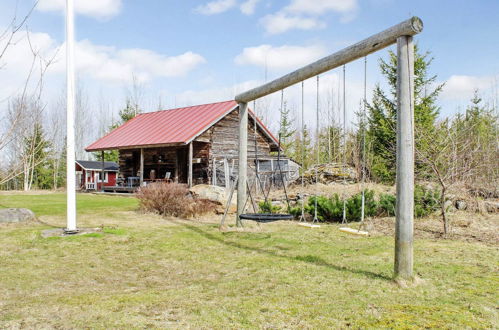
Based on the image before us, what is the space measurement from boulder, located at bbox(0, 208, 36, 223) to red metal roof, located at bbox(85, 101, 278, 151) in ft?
32.1

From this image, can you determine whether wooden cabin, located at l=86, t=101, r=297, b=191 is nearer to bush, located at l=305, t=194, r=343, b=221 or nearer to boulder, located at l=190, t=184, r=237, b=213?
boulder, located at l=190, t=184, r=237, b=213

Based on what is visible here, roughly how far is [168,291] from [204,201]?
27.9 ft

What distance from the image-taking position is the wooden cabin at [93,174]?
113 ft

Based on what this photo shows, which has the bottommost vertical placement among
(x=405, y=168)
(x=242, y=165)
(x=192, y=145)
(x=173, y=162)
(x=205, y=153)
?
(x=405, y=168)

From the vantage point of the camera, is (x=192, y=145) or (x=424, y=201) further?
(x=192, y=145)

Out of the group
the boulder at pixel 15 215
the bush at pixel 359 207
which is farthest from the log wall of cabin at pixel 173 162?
the bush at pixel 359 207

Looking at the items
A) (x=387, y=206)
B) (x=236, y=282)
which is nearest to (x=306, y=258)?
(x=236, y=282)

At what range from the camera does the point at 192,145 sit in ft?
71.9

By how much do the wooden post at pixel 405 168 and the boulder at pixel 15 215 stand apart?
937cm

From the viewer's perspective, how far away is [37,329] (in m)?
3.58

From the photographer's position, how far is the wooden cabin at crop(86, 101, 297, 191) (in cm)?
2152

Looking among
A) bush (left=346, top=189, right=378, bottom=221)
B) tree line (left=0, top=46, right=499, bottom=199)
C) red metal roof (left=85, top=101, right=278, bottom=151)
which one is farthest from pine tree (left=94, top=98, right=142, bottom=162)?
bush (left=346, top=189, right=378, bottom=221)

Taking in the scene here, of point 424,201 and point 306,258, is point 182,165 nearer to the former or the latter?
point 424,201

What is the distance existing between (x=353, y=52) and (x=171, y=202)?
8348 millimetres
